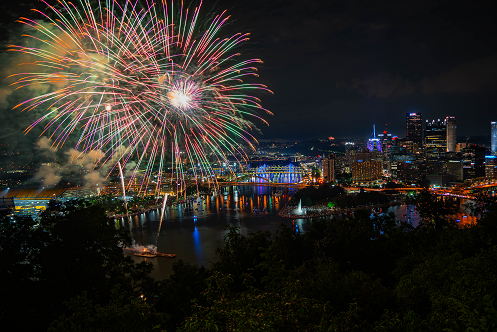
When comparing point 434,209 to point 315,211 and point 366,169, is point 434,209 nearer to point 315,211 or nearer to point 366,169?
point 315,211

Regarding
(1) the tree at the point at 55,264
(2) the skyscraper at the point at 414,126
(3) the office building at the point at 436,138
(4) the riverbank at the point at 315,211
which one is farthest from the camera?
(2) the skyscraper at the point at 414,126

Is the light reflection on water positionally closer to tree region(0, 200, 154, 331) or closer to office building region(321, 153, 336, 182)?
tree region(0, 200, 154, 331)

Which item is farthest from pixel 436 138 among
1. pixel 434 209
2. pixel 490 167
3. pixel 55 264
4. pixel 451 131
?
pixel 55 264

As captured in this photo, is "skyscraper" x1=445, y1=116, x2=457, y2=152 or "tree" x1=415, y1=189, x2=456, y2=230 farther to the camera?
"skyscraper" x1=445, y1=116, x2=457, y2=152

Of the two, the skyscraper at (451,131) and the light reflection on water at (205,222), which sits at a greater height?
the skyscraper at (451,131)

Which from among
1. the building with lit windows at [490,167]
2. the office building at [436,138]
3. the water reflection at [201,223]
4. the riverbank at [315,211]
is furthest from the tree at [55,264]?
the office building at [436,138]

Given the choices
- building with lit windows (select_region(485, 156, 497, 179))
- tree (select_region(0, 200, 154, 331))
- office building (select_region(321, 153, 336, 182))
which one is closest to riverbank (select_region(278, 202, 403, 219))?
office building (select_region(321, 153, 336, 182))

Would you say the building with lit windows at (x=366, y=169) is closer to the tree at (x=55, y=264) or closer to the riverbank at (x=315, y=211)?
the riverbank at (x=315, y=211)
